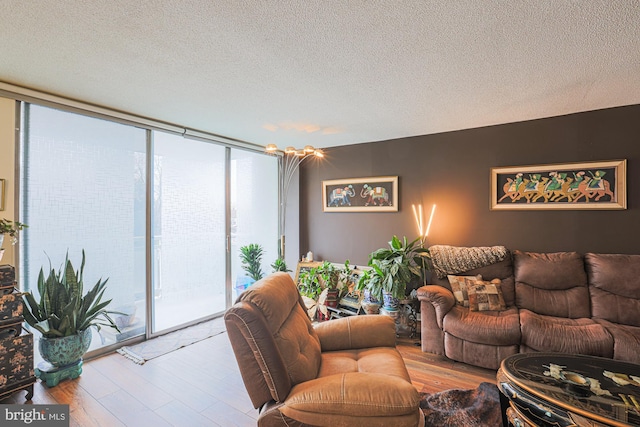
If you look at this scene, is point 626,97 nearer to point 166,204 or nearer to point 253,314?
point 253,314

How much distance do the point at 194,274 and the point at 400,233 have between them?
109 inches

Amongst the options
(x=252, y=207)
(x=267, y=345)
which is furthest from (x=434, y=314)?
(x=252, y=207)

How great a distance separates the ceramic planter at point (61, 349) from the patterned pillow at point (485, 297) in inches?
142

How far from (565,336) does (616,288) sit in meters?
0.83

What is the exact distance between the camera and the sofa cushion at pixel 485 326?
2543 millimetres

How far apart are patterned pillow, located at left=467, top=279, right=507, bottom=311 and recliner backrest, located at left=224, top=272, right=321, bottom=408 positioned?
6.44ft

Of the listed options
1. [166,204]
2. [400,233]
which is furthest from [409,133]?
[166,204]

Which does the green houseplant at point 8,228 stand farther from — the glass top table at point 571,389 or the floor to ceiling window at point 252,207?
the glass top table at point 571,389

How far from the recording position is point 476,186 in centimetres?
352

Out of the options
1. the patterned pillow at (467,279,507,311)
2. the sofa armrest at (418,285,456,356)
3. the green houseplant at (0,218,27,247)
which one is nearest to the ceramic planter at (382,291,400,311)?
the sofa armrest at (418,285,456,356)

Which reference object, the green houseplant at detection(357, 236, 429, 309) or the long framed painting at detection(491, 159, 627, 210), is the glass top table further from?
the long framed painting at detection(491, 159, 627, 210)

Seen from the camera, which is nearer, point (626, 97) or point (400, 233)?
point (626, 97)

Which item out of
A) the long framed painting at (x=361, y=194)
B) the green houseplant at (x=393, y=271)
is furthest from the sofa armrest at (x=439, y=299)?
the long framed painting at (x=361, y=194)

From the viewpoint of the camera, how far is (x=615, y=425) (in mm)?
1295
